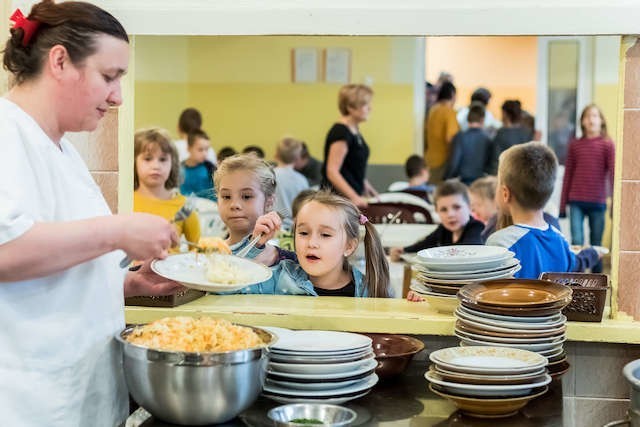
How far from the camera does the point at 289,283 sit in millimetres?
3346

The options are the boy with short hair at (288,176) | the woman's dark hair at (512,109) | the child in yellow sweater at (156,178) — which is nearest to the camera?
the child in yellow sweater at (156,178)

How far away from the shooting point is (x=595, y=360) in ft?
9.23

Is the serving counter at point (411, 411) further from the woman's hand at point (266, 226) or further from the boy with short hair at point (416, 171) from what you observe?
the boy with short hair at point (416, 171)

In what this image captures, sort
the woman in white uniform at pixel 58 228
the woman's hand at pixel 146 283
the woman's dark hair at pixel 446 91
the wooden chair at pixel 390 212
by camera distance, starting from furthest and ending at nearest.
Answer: the woman's dark hair at pixel 446 91 → the wooden chair at pixel 390 212 → the woman's hand at pixel 146 283 → the woman in white uniform at pixel 58 228

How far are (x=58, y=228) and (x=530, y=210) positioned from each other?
2197 millimetres

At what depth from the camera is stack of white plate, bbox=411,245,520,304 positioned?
2717 mm

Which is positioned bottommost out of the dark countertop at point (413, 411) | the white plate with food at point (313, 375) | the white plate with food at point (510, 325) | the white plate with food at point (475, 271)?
the dark countertop at point (413, 411)

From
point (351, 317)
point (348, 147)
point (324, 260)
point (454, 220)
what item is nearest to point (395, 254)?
point (454, 220)

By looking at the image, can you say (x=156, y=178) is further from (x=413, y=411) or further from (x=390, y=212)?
(x=413, y=411)

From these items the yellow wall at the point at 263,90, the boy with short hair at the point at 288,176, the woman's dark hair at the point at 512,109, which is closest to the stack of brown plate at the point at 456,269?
the boy with short hair at the point at 288,176

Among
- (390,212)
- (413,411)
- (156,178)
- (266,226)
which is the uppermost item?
(156,178)

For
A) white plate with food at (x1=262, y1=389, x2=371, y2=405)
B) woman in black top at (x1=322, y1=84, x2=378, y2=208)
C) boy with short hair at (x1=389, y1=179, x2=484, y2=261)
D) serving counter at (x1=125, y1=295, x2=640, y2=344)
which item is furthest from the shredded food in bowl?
woman in black top at (x1=322, y1=84, x2=378, y2=208)

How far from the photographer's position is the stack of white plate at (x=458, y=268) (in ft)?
8.91

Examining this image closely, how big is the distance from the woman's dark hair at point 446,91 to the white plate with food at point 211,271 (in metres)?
7.49
